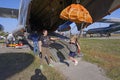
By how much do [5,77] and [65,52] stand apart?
470 centimetres

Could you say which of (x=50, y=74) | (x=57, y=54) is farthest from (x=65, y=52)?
(x=50, y=74)

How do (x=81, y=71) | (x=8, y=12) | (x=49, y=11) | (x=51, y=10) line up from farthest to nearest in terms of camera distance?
(x=8, y=12) < (x=49, y=11) < (x=51, y=10) < (x=81, y=71)

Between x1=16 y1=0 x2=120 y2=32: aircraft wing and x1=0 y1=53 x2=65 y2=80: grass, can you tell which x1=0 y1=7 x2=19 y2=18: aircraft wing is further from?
x1=0 y1=53 x2=65 y2=80: grass

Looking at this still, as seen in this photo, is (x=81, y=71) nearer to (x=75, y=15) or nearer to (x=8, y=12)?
(x=75, y=15)

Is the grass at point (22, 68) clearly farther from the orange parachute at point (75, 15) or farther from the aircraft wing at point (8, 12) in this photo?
the aircraft wing at point (8, 12)

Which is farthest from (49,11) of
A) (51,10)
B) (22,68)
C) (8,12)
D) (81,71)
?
(8,12)

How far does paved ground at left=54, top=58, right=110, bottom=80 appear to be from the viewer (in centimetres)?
955

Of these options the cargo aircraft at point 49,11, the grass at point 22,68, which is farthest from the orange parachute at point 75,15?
the grass at point 22,68

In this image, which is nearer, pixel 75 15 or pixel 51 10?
pixel 75 15

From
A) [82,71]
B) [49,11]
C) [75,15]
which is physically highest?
[49,11]

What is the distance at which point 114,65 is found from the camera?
11.8 meters

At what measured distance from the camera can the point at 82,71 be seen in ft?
33.9

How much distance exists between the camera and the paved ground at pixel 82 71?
9.55 metres

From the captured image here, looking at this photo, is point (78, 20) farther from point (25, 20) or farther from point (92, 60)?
point (92, 60)
